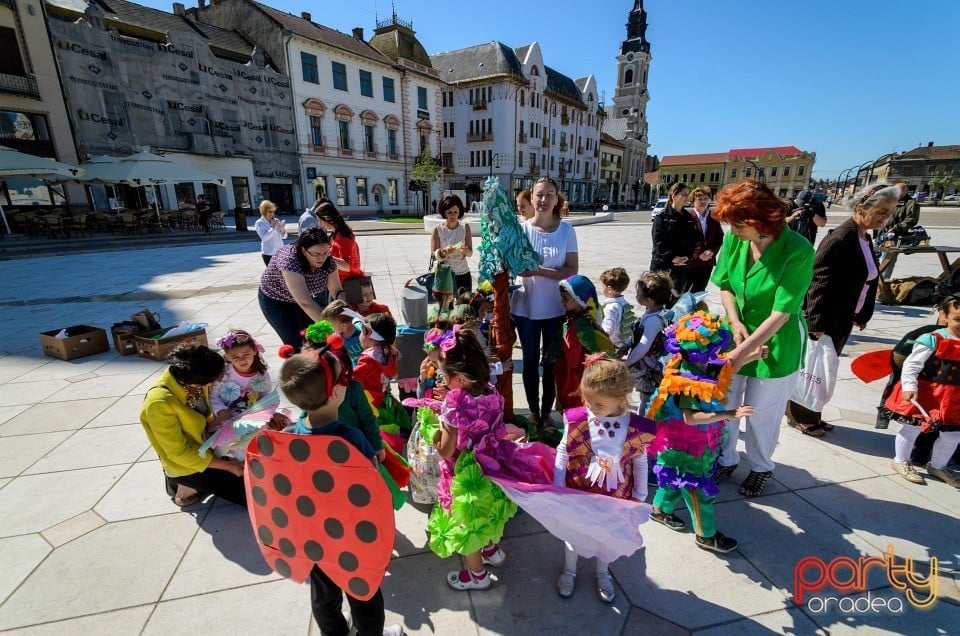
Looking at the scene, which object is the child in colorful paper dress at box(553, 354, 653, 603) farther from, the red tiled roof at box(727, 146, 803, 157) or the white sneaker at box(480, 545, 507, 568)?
the red tiled roof at box(727, 146, 803, 157)

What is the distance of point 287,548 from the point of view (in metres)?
1.73

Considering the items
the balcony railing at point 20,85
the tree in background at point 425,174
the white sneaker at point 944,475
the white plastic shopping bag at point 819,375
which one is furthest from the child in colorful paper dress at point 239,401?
the tree in background at point 425,174

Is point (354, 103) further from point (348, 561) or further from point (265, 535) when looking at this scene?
point (348, 561)

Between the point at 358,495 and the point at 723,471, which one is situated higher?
the point at 358,495

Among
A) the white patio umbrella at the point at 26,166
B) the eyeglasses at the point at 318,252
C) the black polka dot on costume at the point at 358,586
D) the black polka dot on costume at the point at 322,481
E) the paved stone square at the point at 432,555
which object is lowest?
the paved stone square at the point at 432,555

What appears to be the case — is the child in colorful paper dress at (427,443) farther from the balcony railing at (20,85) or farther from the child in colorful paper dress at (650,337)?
the balcony railing at (20,85)

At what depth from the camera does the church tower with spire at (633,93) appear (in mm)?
65438

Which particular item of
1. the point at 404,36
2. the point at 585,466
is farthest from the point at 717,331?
the point at 404,36

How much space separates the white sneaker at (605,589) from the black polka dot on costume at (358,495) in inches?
52.3

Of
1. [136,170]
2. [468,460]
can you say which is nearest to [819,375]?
[468,460]

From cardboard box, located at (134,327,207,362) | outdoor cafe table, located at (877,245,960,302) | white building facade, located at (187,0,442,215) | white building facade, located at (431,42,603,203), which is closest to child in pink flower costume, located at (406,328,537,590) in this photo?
cardboard box, located at (134,327,207,362)

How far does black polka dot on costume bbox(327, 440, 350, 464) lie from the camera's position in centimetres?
154

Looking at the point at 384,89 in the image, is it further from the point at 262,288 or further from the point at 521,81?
the point at 262,288

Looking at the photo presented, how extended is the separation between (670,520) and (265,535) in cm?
223
